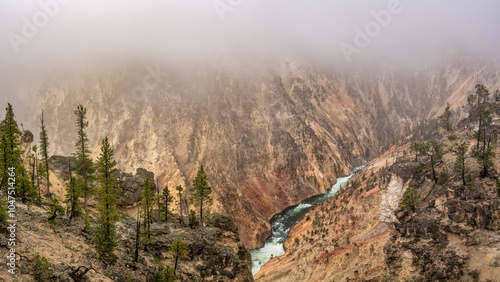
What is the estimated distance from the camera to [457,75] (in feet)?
411

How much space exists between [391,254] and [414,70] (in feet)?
446

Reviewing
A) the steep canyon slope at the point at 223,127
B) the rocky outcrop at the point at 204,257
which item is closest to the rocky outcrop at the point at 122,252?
the rocky outcrop at the point at 204,257

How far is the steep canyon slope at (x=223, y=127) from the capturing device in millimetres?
67750

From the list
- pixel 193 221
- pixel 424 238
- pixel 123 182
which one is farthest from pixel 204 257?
pixel 424 238

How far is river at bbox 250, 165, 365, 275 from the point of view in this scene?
5057 cm

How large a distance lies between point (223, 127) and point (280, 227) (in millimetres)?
30230

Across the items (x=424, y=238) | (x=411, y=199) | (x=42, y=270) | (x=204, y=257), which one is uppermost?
(x=42, y=270)

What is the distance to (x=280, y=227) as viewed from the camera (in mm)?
61531

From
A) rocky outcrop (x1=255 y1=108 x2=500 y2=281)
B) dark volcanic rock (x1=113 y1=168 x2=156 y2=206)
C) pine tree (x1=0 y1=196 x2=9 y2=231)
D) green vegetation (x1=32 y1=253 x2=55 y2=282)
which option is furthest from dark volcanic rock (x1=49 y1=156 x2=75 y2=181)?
rocky outcrop (x1=255 y1=108 x2=500 y2=281)

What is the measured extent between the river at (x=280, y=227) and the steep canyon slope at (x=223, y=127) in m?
1.71

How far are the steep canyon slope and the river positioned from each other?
1.71m

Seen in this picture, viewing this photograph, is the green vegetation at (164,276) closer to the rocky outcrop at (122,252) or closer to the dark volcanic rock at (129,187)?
the rocky outcrop at (122,252)

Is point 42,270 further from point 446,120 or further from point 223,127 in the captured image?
point 223,127

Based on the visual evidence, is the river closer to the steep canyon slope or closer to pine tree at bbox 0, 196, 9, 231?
the steep canyon slope
